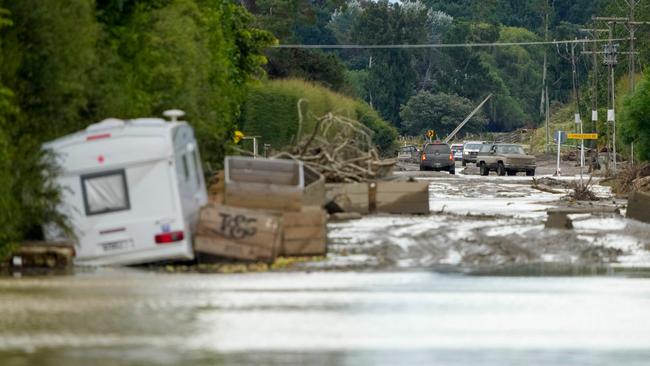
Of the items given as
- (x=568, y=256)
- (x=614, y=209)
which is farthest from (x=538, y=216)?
(x=568, y=256)

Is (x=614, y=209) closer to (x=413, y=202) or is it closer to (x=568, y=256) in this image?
(x=413, y=202)

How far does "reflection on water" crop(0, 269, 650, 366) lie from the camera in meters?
16.7

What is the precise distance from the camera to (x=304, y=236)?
96.6 feet

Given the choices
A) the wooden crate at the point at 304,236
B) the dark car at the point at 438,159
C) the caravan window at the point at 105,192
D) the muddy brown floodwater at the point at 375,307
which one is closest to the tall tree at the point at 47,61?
the caravan window at the point at 105,192

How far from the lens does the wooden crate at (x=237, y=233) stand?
28.2m

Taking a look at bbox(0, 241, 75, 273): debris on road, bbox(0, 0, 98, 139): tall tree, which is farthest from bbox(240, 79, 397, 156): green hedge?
bbox(0, 241, 75, 273): debris on road

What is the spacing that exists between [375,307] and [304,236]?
26.1 ft

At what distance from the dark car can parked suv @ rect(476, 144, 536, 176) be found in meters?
1.64

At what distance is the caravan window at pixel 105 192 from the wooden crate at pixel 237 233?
1.29 meters

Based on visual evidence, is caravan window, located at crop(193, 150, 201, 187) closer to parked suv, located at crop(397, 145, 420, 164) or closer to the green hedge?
the green hedge

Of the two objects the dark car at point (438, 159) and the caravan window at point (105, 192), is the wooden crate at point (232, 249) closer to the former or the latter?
the caravan window at point (105, 192)

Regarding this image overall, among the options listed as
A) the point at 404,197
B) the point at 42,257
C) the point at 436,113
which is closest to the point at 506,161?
the point at 404,197

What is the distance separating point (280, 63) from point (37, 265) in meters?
96.0

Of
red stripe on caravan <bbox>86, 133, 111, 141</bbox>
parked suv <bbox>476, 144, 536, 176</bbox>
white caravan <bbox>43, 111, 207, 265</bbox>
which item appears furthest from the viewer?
parked suv <bbox>476, 144, 536, 176</bbox>
